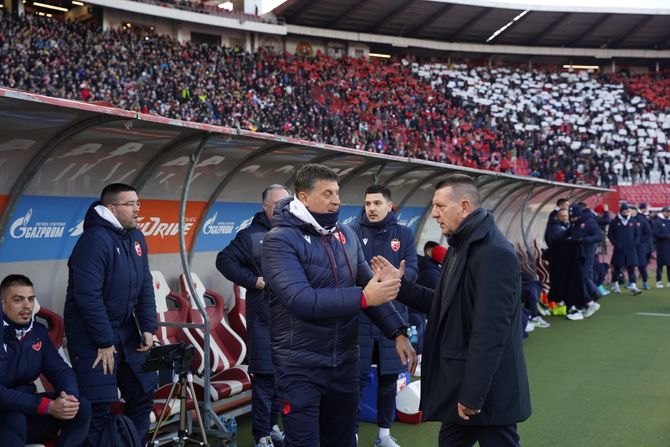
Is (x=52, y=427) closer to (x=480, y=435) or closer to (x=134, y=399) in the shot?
(x=134, y=399)

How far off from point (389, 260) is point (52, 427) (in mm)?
2507

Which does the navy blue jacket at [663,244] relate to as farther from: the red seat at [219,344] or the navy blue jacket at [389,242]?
the navy blue jacket at [389,242]

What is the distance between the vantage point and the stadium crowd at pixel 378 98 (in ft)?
75.7

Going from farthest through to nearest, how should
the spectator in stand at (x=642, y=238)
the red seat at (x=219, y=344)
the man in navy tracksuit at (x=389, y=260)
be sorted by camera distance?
the spectator in stand at (x=642, y=238), the red seat at (x=219, y=344), the man in navy tracksuit at (x=389, y=260)

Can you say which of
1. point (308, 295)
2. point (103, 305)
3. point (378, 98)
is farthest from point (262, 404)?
point (378, 98)

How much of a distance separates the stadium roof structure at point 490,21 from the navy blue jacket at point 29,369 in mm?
34133

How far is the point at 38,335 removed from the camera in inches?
163

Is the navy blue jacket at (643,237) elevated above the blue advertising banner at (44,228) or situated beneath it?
situated beneath

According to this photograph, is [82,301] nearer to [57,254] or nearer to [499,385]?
Answer: [57,254]

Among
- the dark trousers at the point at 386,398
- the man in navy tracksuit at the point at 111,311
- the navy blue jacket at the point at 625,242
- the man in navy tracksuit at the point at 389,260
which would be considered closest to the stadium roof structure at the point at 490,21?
the navy blue jacket at the point at 625,242

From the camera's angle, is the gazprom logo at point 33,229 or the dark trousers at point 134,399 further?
the gazprom logo at point 33,229

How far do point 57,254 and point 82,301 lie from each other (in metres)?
1.53

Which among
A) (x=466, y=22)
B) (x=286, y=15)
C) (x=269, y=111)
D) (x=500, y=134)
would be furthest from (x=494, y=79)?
(x=269, y=111)

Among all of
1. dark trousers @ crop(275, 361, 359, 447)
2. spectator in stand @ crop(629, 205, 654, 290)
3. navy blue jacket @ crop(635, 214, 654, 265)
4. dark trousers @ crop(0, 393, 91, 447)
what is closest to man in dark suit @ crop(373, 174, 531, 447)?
dark trousers @ crop(275, 361, 359, 447)
